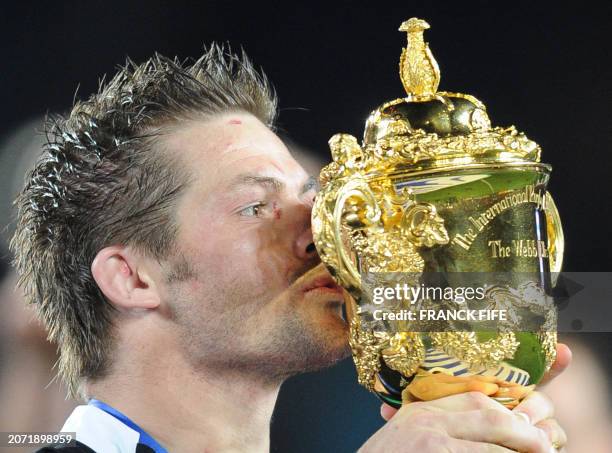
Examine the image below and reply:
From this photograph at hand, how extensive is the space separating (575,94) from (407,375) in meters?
2.01

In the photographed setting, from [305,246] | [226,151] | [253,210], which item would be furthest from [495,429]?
[226,151]

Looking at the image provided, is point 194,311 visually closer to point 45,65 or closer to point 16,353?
point 16,353

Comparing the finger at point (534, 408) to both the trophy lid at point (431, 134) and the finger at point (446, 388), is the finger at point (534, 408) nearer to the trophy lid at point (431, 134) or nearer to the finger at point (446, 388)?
the finger at point (446, 388)

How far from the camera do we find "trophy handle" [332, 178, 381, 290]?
1.44 metres

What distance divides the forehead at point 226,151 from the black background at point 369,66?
47.0 inches

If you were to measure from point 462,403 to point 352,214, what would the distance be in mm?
340

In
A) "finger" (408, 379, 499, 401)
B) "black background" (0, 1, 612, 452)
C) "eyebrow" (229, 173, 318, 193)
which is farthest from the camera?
"black background" (0, 1, 612, 452)

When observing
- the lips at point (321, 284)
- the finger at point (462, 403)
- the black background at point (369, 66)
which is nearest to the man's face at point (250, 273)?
the lips at point (321, 284)

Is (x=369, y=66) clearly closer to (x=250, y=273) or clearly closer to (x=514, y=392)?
(x=250, y=273)

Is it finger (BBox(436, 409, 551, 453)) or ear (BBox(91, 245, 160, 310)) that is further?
ear (BBox(91, 245, 160, 310))

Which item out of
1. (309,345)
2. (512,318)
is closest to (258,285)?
(309,345)

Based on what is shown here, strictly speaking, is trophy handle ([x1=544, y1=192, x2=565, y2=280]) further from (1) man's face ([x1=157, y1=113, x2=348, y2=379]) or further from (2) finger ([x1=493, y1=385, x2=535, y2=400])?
(1) man's face ([x1=157, y1=113, x2=348, y2=379])

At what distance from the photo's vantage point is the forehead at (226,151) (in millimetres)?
1795

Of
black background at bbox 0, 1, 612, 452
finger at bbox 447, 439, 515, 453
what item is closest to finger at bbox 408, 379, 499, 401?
finger at bbox 447, 439, 515, 453
